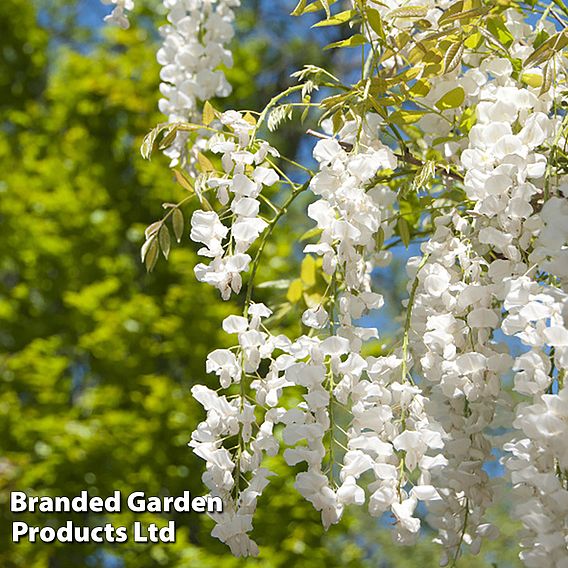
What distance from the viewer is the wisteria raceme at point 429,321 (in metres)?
0.56

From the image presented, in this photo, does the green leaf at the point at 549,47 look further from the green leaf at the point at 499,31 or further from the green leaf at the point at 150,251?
the green leaf at the point at 150,251

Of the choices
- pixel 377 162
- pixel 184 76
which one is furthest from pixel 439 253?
pixel 184 76

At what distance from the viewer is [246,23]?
3.46m

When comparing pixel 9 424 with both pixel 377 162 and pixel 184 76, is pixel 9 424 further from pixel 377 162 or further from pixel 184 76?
pixel 377 162

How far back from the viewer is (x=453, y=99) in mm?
723

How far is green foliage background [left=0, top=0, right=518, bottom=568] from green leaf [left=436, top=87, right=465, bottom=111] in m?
1.54

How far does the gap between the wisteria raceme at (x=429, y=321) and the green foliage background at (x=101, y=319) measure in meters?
A: 1.50

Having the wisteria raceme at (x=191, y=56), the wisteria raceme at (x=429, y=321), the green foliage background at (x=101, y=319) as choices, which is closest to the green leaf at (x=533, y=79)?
the wisteria raceme at (x=429, y=321)

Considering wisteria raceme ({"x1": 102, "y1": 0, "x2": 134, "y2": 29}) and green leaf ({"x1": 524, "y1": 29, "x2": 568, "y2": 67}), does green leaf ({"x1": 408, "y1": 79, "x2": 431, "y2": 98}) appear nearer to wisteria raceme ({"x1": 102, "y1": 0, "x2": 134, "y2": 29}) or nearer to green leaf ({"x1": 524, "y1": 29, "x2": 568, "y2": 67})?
green leaf ({"x1": 524, "y1": 29, "x2": 568, "y2": 67})

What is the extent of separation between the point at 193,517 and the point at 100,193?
1.00 metres

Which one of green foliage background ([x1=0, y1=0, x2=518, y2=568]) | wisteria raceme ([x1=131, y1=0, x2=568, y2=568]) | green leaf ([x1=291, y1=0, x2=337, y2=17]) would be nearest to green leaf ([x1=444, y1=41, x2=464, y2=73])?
wisteria raceme ([x1=131, y1=0, x2=568, y2=568])

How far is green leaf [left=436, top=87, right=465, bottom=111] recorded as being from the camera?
721 millimetres

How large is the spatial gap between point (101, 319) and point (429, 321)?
6.25ft

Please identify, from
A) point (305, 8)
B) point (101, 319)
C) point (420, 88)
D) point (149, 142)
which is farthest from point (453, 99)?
point (101, 319)
